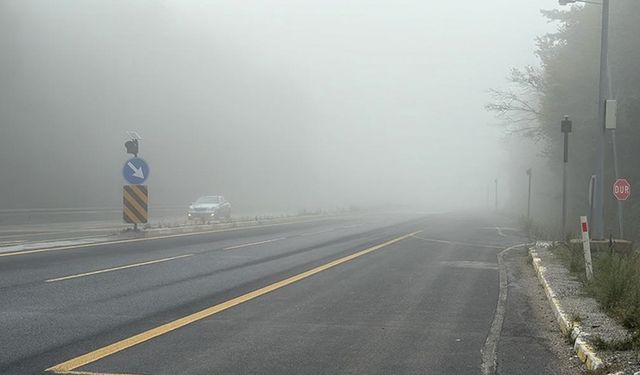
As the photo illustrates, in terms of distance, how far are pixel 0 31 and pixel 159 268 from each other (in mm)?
52351

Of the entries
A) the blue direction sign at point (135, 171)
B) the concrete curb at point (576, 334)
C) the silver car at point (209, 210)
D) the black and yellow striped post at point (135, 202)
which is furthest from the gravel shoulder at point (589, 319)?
the silver car at point (209, 210)

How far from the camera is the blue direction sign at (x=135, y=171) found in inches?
822

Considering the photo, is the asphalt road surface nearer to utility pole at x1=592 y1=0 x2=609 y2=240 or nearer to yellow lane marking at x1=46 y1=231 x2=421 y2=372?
yellow lane marking at x1=46 y1=231 x2=421 y2=372

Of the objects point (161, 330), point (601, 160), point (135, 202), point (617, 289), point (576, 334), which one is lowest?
point (161, 330)

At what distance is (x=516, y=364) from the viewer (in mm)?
5883

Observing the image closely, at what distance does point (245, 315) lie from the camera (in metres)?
7.99

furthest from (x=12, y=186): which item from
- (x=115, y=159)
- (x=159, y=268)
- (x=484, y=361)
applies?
(x=484, y=361)

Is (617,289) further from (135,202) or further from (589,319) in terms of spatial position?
(135,202)

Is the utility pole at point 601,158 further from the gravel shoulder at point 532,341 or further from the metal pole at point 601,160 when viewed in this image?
the gravel shoulder at point 532,341

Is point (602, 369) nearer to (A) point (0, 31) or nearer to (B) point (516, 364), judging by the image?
(B) point (516, 364)

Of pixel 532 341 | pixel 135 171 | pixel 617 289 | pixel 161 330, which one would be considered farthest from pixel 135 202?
pixel 532 341

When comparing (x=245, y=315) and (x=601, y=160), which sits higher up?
(x=601, y=160)

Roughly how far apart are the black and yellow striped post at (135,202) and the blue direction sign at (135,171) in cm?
31

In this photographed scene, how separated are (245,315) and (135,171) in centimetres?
1423
